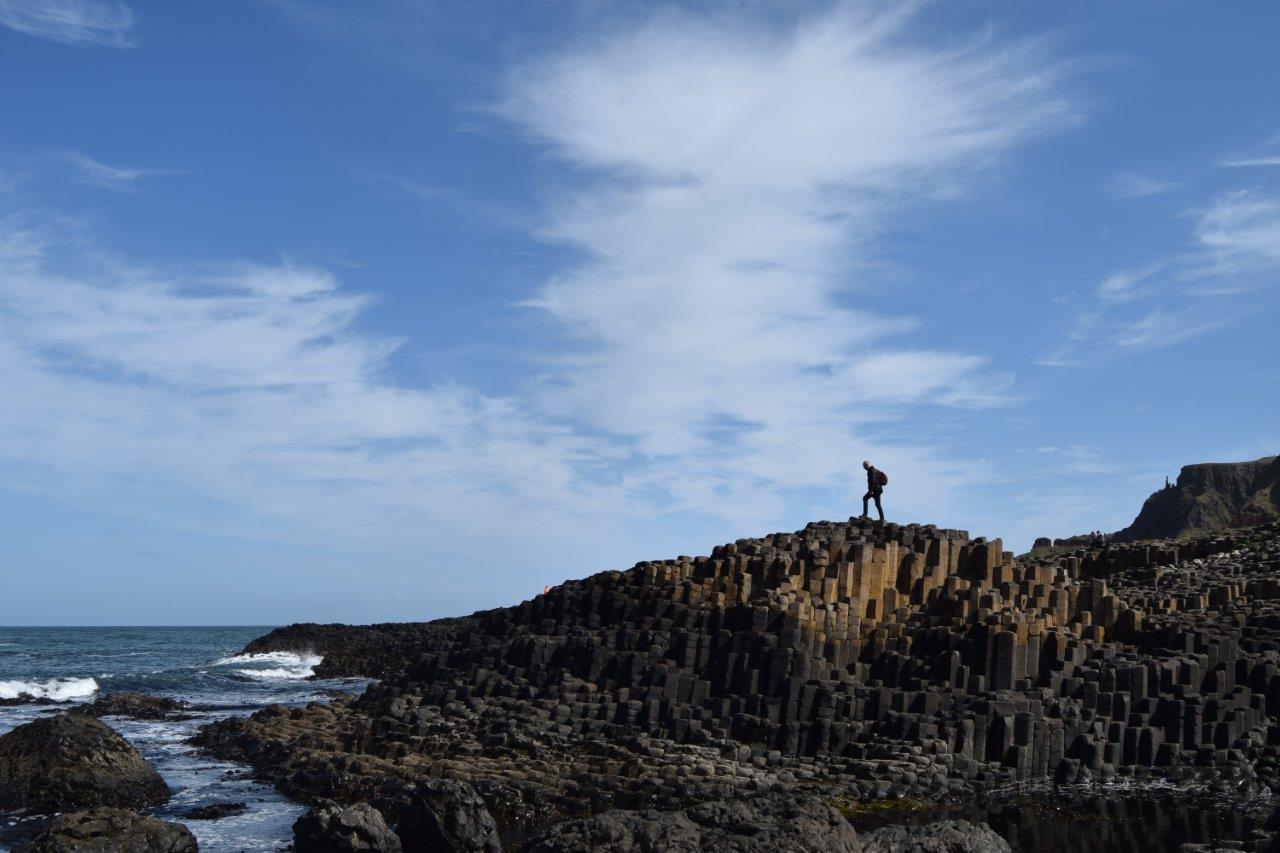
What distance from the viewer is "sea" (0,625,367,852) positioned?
15.7m

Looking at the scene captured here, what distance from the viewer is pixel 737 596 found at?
917 inches

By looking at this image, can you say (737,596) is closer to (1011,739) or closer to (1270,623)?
(1011,739)

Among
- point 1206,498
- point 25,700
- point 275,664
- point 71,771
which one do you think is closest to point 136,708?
point 25,700

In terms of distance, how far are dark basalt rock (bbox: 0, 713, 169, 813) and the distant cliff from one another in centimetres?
4886

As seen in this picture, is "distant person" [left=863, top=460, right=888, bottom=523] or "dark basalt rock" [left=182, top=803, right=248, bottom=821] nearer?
"dark basalt rock" [left=182, top=803, right=248, bottom=821]

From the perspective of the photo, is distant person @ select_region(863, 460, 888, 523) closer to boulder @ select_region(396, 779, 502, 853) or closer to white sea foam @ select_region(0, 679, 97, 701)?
boulder @ select_region(396, 779, 502, 853)

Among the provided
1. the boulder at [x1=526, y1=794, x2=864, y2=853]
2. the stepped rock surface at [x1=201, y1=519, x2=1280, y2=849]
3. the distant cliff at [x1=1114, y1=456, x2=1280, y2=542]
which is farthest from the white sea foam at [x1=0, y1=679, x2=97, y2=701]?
the distant cliff at [x1=1114, y1=456, x2=1280, y2=542]

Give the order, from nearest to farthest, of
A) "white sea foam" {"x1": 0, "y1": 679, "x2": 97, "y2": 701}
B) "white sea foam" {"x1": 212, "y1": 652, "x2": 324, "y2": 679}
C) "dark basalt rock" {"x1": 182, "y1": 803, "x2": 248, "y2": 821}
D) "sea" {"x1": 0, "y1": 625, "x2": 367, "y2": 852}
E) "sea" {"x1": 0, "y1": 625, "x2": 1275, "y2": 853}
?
"sea" {"x1": 0, "y1": 625, "x2": 1275, "y2": 853}
"sea" {"x1": 0, "y1": 625, "x2": 367, "y2": 852}
"dark basalt rock" {"x1": 182, "y1": 803, "x2": 248, "y2": 821}
"white sea foam" {"x1": 0, "y1": 679, "x2": 97, "y2": 701}
"white sea foam" {"x1": 212, "y1": 652, "x2": 324, "y2": 679}

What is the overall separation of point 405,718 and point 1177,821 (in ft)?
40.7

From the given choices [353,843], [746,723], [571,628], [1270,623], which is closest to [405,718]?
[571,628]

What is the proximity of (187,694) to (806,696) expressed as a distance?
26033 millimetres

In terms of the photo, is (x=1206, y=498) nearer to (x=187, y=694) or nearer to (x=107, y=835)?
(x=187, y=694)

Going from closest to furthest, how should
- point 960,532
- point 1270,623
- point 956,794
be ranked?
point 956,794 → point 1270,623 → point 960,532

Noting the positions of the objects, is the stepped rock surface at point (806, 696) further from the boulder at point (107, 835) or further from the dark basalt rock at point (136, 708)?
the dark basalt rock at point (136, 708)
